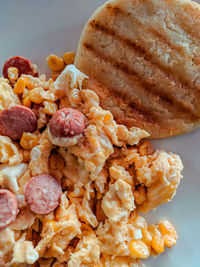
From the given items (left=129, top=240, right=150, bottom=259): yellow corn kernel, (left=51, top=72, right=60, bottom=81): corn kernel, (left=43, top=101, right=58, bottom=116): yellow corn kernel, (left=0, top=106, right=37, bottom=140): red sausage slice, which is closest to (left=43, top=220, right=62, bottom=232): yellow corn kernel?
(left=129, top=240, right=150, bottom=259): yellow corn kernel

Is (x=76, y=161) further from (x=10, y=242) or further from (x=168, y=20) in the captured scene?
(x=168, y=20)

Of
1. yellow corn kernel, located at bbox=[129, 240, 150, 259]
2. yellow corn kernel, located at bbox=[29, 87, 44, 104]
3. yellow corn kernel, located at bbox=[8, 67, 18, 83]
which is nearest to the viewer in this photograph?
yellow corn kernel, located at bbox=[129, 240, 150, 259]

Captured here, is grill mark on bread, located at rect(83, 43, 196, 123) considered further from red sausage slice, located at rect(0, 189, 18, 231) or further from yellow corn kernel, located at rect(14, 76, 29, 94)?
red sausage slice, located at rect(0, 189, 18, 231)

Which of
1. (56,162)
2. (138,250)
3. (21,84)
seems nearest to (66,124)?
(56,162)

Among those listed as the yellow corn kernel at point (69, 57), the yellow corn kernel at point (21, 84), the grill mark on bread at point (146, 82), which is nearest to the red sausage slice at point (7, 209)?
the yellow corn kernel at point (21, 84)

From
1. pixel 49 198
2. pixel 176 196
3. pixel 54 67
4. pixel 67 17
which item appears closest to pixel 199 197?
pixel 176 196

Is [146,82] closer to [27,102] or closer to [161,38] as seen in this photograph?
[161,38]
